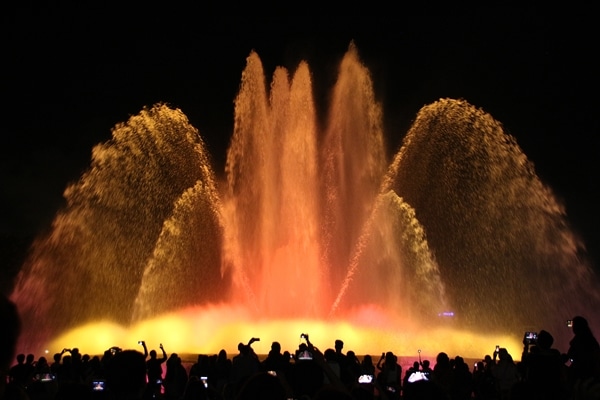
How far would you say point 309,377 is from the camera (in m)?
4.93

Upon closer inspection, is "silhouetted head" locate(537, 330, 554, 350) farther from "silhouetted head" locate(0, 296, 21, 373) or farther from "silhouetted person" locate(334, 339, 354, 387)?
"silhouetted head" locate(0, 296, 21, 373)

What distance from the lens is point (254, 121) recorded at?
35375 millimetres

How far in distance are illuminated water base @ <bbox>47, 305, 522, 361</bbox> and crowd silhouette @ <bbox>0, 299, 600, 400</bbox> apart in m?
12.0

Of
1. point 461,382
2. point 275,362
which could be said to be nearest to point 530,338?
point 461,382

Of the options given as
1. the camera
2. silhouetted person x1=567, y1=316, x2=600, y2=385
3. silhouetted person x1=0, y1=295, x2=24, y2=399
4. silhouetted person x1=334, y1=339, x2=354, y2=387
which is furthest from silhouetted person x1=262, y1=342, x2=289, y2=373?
silhouetted person x1=0, y1=295, x2=24, y2=399

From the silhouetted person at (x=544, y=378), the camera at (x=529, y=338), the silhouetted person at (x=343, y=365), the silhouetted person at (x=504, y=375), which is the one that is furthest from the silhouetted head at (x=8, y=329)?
the silhouetted person at (x=504, y=375)

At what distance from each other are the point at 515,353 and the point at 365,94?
1558 centimetres

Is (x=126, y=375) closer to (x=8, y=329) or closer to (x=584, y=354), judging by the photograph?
(x=8, y=329)

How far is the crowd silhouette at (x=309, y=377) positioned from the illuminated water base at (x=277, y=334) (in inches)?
473

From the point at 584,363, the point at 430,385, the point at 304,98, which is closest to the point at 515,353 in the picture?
the point at 304,98

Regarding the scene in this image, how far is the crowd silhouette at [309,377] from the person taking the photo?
13.1 ft

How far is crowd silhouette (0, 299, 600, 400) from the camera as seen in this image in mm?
3983

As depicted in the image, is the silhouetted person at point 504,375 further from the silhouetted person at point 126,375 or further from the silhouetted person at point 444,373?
the silhouetted person at point 126,375

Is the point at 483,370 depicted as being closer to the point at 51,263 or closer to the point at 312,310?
the point at 312,310
